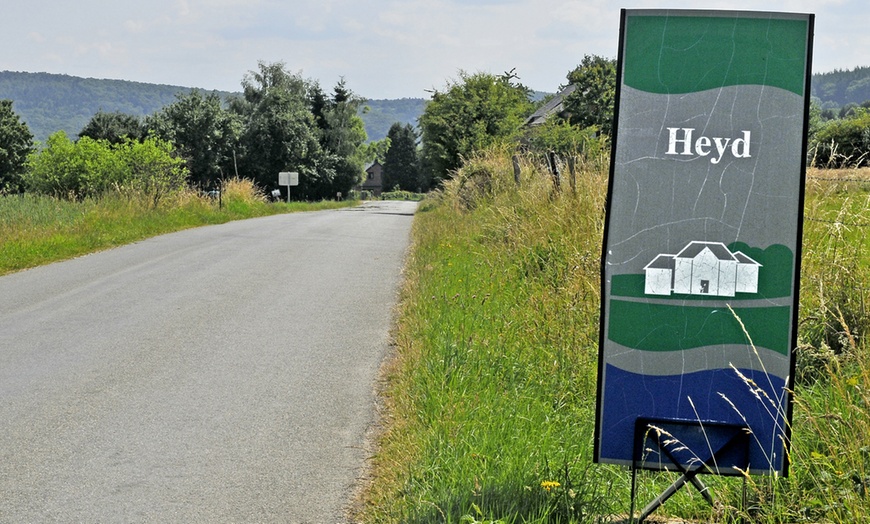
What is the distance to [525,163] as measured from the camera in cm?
1532

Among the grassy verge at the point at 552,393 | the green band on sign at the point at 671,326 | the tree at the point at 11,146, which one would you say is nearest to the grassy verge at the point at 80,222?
the grassy verge at the point at 552,393

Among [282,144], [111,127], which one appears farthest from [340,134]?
[111,127]

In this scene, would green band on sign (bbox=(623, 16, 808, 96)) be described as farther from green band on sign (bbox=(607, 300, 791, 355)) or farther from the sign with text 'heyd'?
green band on sign (bbox=(607, 300, 791, 355))

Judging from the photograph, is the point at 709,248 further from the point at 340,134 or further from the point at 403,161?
the point at 403,161

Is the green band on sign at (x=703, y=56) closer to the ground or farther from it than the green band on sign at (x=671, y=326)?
farther from it

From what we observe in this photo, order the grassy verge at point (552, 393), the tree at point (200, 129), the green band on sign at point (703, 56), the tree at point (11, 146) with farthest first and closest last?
the tree at point (200, 129) → the tree at point (11, 146) → the grassy verge at point (552, 393) → the green band on sign at point (703, 56)

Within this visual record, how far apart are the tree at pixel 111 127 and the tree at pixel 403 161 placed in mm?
64976

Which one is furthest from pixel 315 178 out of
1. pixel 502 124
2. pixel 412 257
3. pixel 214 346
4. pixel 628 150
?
pixel 628 150

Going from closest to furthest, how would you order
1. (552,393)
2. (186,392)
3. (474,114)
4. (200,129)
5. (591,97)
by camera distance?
(552,393)
(186,392)
(474,114)
(591,97)
(200,129)

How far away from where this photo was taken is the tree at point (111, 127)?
80.8m

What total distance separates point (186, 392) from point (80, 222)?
14.2 metres

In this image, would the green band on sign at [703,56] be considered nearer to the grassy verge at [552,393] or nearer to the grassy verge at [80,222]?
the grassy verge at [552,393]

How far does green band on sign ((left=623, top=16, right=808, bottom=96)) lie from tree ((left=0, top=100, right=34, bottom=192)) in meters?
70.4

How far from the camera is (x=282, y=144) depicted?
77.6 meters
